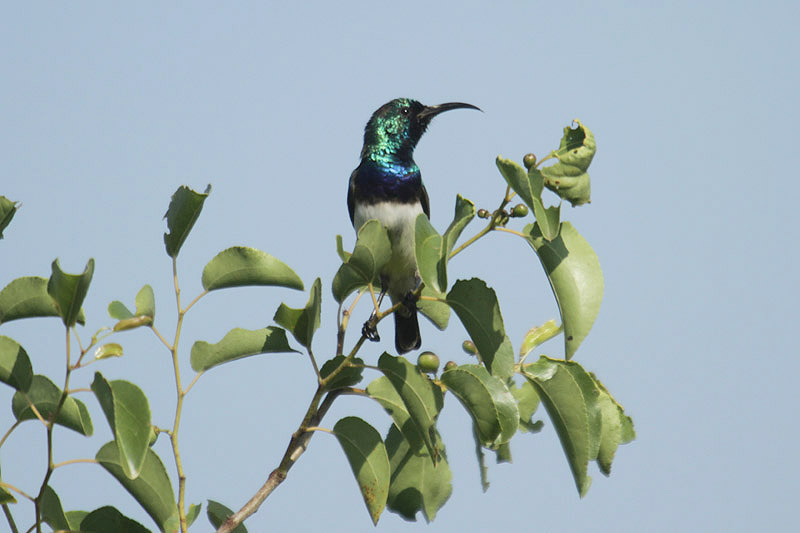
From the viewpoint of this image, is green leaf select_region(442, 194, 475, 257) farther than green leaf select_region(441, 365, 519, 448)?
No

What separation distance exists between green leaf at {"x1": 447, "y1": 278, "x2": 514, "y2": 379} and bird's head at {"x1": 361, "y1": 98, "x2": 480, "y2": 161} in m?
3.26

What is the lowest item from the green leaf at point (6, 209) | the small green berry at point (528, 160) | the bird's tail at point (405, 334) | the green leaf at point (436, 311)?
→ the bird's tail at point (405, 334)

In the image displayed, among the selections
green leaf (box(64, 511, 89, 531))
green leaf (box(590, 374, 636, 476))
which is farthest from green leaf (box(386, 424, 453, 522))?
green leaf (box(64, 511, 89, 531))

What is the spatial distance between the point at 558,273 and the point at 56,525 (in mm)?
1667

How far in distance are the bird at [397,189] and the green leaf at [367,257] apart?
2.32 metres

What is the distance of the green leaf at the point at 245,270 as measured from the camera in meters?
2.71

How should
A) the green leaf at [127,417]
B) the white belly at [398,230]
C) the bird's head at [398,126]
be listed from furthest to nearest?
the bird's head at [398,126]
the white belly at [398,230]
the green leaf at [127,417]

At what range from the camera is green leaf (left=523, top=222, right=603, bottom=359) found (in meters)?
2.60

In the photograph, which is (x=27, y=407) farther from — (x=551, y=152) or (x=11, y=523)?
(x=551, y=152)

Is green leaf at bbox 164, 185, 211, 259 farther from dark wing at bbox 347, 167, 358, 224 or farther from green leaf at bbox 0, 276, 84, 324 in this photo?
dark wing at bbox 347, 167, 358, 224

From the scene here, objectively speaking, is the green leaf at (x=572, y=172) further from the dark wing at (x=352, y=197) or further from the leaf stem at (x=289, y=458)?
the dark wing at (x=352, y=197)

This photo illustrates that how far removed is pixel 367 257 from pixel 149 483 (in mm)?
902

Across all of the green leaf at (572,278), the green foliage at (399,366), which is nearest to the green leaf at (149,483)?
the green foliage at (399,366)

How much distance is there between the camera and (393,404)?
112 inches
